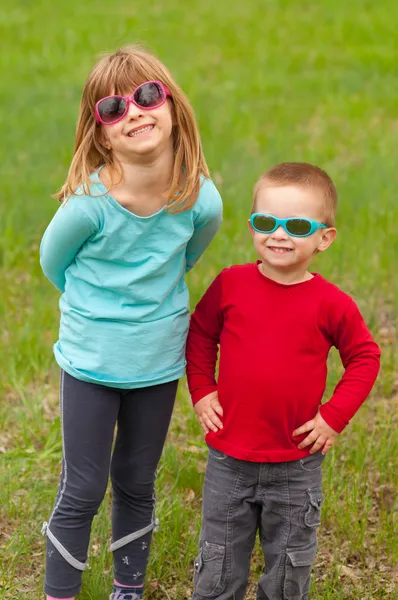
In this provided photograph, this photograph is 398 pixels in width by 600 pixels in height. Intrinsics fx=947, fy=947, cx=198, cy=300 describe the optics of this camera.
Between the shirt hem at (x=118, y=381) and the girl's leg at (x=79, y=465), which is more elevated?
the shirt hem at (x=118, y=381)

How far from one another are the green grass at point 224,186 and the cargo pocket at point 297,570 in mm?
386

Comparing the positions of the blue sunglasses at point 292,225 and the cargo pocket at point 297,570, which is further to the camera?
the cargo pocket at point 297,570

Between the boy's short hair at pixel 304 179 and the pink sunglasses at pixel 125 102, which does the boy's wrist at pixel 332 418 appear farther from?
the pink sunglasses at pixel 125 102

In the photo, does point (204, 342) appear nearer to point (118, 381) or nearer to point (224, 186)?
point (118, 381)

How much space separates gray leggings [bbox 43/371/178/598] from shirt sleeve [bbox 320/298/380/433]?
60cm

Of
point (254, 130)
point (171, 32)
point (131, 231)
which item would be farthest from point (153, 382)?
point (171, 32)

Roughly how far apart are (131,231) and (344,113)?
660 cm

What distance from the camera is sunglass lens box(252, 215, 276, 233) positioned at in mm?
2795

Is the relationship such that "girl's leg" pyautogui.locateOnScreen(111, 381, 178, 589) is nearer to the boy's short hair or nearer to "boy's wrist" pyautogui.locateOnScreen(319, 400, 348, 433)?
"boy's wrist" pyautogui.locateOnScreen(319, 400, 348, 433)

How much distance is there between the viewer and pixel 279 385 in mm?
2838

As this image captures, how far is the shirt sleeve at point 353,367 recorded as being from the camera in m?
2.84

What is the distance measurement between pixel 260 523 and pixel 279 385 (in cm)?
51

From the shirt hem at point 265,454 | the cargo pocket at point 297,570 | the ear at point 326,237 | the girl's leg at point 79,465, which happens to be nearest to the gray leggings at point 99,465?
the girl's leg at point 79,465

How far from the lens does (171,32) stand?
12.3 meters
